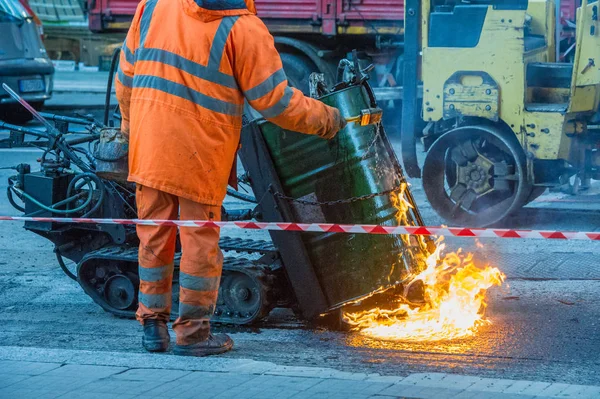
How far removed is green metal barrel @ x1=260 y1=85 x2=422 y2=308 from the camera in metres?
5.41

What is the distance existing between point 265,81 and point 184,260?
904mm

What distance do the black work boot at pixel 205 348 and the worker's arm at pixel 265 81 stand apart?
1063 millimetres

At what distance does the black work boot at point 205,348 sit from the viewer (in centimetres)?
500

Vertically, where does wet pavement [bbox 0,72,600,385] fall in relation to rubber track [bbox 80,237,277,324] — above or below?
below

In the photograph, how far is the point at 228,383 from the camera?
4.31 m

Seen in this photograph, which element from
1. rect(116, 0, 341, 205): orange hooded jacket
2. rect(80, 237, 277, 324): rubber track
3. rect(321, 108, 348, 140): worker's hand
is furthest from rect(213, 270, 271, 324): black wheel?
rect(321, 108, 348, 140): worker's hand

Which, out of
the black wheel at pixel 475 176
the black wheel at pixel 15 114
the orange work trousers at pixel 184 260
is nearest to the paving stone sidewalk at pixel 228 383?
the orange work trousers at pixel 184 260

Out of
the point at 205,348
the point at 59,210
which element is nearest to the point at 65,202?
the point at 59,210

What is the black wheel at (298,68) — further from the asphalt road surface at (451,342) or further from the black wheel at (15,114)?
the asphalt road surface at (451,342)

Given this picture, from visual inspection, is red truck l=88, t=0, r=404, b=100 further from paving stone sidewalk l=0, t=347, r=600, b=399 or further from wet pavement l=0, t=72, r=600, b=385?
paving stone sidewalk l=0, t=347, r=600, b=399

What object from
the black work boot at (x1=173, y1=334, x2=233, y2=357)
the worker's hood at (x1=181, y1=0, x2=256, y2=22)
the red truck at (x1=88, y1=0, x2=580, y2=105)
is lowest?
the black work boot at (x1=173, y1=334, x2=233, y2=357)

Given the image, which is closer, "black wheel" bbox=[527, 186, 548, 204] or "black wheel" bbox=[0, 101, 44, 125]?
"black wheel" bbox=[527, 186, 548, 204]

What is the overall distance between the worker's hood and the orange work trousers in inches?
32.8

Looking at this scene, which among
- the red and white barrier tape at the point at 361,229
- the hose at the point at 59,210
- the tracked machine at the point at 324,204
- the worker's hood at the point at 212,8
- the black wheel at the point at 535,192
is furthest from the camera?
the black wheel at the point at 535,192
